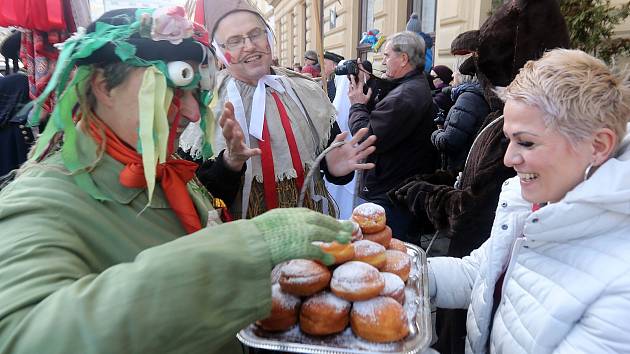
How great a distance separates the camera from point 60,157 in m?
0.99

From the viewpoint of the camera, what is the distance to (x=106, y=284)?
2.14ft

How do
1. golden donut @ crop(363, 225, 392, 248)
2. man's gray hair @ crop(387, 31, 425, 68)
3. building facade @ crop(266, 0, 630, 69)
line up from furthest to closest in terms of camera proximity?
1. building facade @ crop(266, 0, 630, 69)
2. man's gray hair @ crop(387, 31, 425, 68)
3. golden donut @ crop(363, 225, 392, 248)

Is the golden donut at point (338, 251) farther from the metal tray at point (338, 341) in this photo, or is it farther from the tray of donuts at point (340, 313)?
the metal tray at point (338, 341)

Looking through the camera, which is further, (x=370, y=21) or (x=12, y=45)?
(x=370, y=21)

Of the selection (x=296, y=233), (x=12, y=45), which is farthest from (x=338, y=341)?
(x=12, y=45)

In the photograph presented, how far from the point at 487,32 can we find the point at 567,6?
1.95 m

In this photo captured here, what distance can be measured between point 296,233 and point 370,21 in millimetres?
10102

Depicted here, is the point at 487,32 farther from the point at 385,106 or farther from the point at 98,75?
the point at 98,75

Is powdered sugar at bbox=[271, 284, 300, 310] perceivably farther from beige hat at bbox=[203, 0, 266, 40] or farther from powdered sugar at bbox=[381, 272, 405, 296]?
beige hat at bbox=[203, 0, 266, 40]

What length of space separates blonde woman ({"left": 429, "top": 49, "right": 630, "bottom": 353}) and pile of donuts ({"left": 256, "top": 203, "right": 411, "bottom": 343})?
0.35m

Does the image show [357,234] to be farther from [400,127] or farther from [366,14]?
[366,14]

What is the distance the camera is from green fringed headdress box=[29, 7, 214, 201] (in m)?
0.97

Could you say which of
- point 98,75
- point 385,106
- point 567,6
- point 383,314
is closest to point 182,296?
point 383,314

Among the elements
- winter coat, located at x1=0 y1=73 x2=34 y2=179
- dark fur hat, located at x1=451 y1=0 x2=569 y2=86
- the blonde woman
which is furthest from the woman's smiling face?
winter coat, located at x1=0 y1=73 x2=34 y2=179
